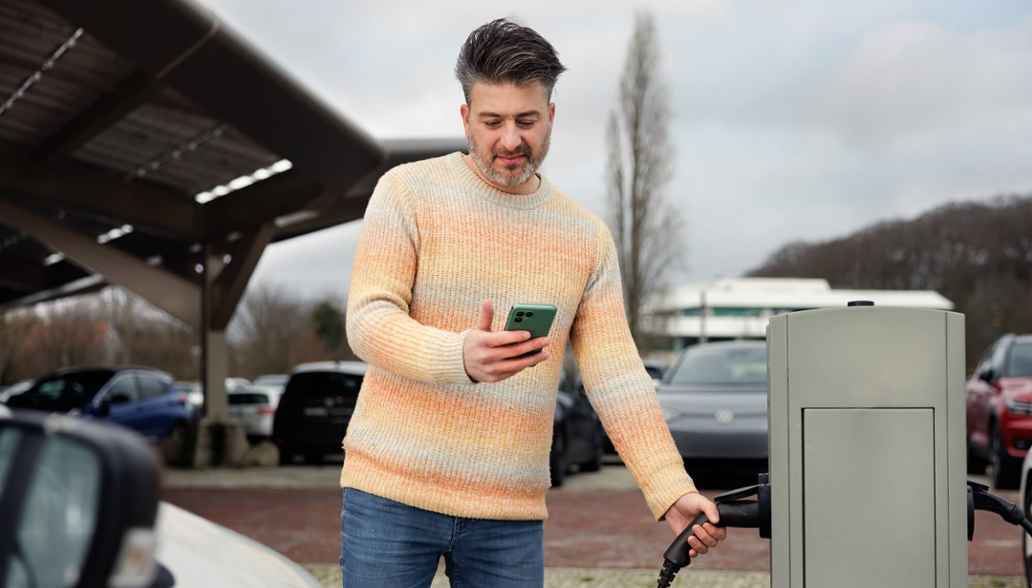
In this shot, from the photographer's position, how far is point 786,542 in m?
2.67

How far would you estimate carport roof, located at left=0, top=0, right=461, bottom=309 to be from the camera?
10.9 m

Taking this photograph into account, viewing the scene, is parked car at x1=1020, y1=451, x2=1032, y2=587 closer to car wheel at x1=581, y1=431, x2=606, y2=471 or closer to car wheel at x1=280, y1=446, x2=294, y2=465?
car wheel at x1=581, y1=431, x2=606, y2=471

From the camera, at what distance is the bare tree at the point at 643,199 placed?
4453 cm

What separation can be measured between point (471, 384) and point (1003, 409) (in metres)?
10.9

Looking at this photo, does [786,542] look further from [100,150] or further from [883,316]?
[100,150]

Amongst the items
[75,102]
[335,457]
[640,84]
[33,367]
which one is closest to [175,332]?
[33,367]

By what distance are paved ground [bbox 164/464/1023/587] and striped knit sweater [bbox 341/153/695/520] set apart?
463cm

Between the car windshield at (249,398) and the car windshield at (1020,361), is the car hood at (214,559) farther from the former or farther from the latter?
the car windshield at (249,398)

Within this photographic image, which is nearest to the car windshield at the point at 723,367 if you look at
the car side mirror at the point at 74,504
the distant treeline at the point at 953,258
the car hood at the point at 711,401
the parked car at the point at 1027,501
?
the car hood at the point at 711,401

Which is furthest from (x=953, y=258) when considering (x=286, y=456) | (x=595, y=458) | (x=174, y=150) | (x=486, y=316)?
(x=486, y=316)

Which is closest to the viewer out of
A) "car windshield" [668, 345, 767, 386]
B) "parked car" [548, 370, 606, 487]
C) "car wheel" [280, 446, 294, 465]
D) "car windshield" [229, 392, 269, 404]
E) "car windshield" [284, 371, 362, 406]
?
"car windshield" [668, 345, 767, 386]

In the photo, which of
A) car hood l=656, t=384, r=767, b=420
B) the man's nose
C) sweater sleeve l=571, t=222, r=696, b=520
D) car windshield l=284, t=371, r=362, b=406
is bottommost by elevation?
car windshield l=284, t=371, r=362, b=406

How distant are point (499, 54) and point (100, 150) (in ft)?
50.5

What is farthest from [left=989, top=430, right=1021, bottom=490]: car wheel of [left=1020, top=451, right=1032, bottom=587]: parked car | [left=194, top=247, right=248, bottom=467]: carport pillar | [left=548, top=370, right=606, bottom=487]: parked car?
[left=194, top=247, right=248, bottom=467]: carport pillar
